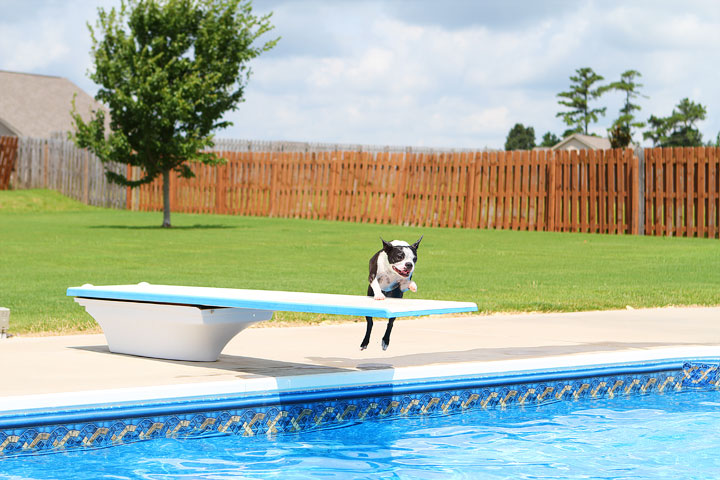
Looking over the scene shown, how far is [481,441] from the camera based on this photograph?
6254 mm

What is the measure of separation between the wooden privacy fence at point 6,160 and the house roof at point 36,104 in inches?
589

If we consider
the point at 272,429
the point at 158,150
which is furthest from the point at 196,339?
the point at 158,150

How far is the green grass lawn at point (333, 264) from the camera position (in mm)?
11398

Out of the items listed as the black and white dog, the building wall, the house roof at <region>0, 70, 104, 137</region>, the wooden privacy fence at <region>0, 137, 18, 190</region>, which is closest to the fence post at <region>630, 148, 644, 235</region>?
the black and white dog

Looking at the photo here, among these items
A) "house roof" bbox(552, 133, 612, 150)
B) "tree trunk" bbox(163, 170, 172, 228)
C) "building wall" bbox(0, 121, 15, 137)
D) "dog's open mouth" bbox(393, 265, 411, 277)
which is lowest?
"dog's open mouth" bbox(393, 265, 411, 277)

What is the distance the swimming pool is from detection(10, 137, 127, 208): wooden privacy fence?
2965 centimetres

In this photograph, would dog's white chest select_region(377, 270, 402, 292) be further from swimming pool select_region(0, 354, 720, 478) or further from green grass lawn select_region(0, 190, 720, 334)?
green grass lawn select_region(0, 190, 720, 334)

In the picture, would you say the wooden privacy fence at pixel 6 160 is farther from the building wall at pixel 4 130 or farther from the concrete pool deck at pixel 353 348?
the concrete pool deck at pixel 353 348

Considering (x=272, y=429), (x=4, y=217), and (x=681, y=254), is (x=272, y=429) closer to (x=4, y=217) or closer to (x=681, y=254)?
(x=681, y=254)

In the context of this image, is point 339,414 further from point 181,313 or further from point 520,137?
point 520,137

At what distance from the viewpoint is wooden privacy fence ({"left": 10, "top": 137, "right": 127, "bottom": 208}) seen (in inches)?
1398

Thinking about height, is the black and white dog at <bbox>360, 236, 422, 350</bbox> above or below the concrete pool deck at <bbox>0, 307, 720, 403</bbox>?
above

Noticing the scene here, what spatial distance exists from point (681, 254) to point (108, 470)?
1508 cm

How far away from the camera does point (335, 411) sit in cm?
611
